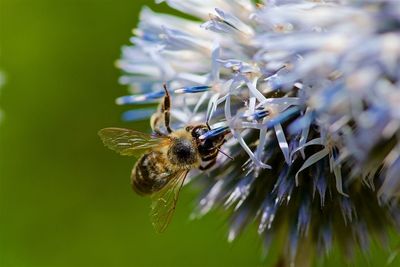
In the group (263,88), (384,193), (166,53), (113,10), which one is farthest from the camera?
(113,10)

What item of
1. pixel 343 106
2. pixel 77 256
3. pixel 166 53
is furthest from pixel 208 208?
pixel 77 256

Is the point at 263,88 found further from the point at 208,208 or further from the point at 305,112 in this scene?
the point at 208,208

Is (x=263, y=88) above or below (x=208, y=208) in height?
above

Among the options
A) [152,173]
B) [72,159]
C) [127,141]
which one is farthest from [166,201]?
[72,159]

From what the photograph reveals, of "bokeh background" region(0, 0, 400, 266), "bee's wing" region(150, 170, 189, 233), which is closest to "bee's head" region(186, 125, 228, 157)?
"bee's wing" region(150, 170, 189, 233)

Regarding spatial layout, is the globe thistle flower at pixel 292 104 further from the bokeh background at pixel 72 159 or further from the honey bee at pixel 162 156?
the bokeh background at pixel 72 159

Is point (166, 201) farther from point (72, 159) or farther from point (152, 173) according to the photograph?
point (72, 159)

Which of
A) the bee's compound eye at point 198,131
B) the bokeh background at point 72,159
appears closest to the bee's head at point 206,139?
the bee's compound eye at point 198,131
